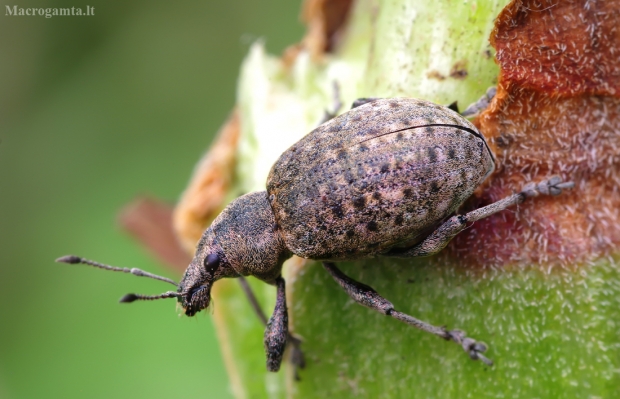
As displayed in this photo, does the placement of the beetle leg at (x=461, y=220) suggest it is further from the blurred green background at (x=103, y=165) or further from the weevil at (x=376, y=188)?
the blurred green background at (x=103, y=165)

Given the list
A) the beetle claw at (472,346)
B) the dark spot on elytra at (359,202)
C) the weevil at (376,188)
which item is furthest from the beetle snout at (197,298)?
the beetle claw at (472,346)

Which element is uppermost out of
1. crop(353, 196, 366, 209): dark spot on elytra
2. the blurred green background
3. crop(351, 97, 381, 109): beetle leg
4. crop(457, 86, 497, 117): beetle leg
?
crop(457, 86, 497, 117): beetle leg

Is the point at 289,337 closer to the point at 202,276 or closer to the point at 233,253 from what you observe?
the point at 233,253

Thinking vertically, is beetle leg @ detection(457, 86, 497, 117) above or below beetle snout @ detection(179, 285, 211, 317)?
above

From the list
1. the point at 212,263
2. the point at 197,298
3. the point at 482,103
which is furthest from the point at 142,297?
the point at 482,103

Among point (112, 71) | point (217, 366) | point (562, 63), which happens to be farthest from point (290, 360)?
point (112, 71)

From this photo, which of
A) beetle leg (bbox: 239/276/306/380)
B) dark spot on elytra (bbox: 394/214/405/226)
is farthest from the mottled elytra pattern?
beetle leg (bbox: 239/276/306/380)

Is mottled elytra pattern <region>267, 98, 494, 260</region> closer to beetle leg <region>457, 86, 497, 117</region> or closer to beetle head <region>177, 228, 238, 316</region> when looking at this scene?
beetle leg <region>457, 86, 497, 117</region>

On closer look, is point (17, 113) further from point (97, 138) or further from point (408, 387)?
point (408, 387)
